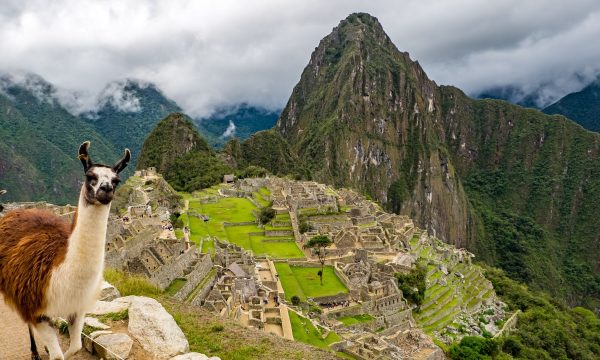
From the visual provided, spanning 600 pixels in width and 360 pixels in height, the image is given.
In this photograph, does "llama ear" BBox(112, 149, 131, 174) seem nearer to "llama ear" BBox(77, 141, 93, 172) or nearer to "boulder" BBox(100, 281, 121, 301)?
"llama ear" BBox(77, 141, 93, 172)

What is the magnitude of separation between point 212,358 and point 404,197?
122 metres

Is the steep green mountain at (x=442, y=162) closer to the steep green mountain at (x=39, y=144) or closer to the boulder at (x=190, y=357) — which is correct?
the steep green mountain at (x=39, y=144)

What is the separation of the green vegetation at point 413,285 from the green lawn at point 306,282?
12.2ft

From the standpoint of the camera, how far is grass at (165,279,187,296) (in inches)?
506

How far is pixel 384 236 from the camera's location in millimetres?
32938

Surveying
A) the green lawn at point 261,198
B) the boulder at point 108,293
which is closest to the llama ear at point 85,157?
the boulder at point 108,293

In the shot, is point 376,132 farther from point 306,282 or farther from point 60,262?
point 60,262

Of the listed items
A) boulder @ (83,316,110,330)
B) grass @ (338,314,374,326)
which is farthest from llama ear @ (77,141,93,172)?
grass @ (338,314,374,326)

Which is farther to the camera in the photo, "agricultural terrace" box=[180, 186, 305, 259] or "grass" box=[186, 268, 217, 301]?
"agricultural terrace" box=[180, 186, 305, 259]

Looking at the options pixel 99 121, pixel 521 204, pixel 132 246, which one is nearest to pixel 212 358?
pixel 132 246

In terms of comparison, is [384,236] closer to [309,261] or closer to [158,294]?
[309,261]

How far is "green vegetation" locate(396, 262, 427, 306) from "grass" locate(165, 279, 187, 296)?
556 inches

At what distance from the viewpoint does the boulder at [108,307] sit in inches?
214

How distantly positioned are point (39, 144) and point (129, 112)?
26525 millimetres
